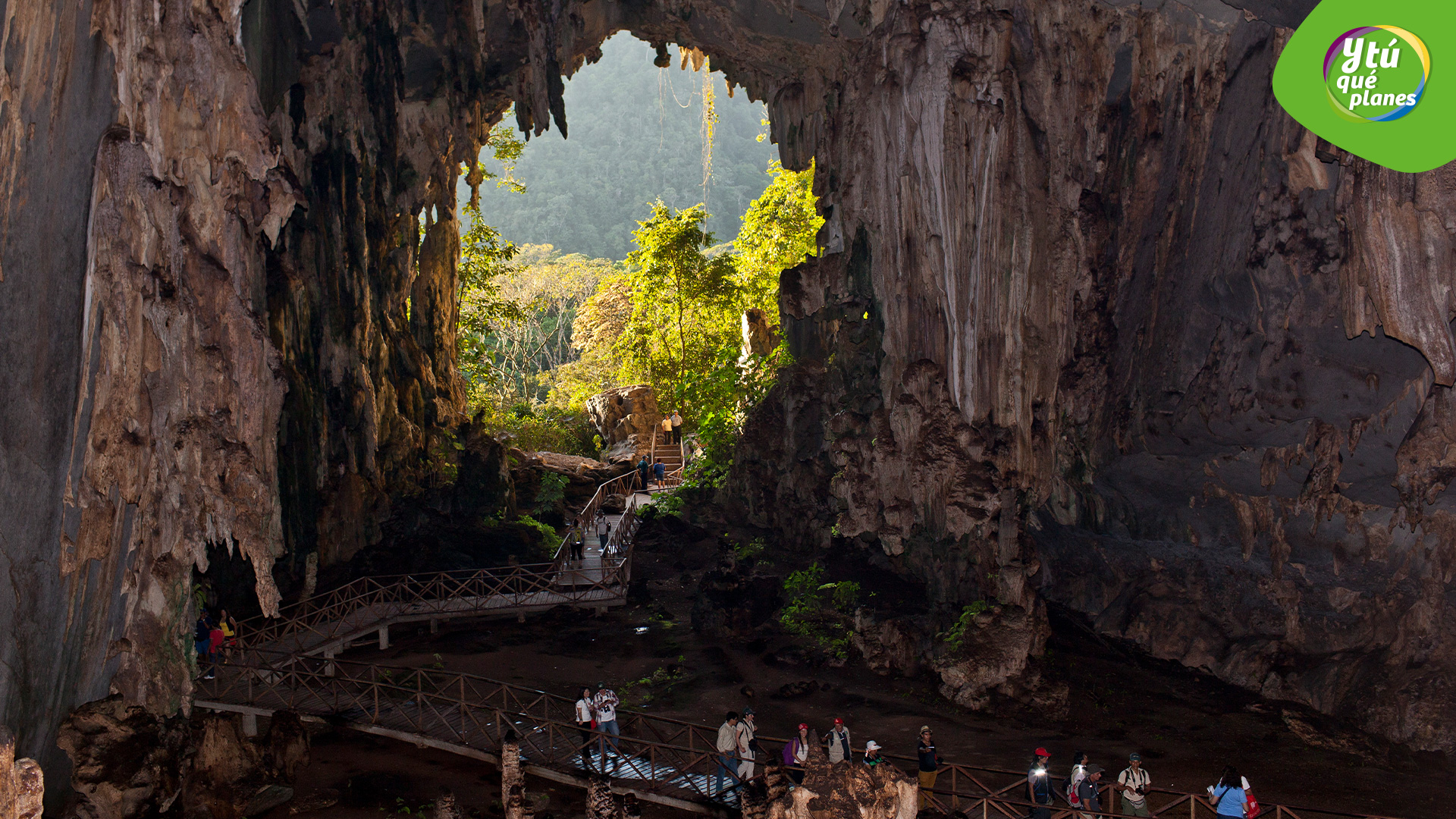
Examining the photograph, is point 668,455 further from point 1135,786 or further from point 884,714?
point 1135,786

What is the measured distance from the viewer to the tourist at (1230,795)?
917 cm

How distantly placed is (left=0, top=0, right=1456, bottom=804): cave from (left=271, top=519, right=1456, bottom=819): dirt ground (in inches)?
42.8

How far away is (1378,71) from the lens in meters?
12.9

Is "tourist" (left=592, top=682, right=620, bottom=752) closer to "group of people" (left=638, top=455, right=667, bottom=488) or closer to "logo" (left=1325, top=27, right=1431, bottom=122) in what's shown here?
"logo" (left=1325, top=27, right=1431, bottom=122)

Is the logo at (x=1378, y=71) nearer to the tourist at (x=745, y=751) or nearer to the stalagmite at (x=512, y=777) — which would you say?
the tourist at (x=745, y=751)

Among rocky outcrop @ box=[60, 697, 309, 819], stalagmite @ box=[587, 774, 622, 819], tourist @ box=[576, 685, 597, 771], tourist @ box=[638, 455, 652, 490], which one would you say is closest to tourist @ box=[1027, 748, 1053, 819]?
stalagmite @ box=[587, 774, 622, 819]

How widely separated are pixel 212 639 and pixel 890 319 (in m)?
12.6

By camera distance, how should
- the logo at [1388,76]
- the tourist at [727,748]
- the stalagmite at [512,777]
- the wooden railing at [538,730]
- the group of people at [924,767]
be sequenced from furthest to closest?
the logo at [1388,76]
the wooden railing at [538,730]
the tourist at [727,748]
the stalagmite at [512,777]
the group of people at [924,767]

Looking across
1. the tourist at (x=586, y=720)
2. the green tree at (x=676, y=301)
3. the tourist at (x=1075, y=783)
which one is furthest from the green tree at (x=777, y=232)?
the tourist at (x=1075, y=783)

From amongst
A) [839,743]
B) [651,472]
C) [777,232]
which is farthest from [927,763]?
[777,232]

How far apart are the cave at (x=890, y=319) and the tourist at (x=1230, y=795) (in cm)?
650

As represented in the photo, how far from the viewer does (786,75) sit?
24.0m

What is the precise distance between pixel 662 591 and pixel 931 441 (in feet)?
29.7

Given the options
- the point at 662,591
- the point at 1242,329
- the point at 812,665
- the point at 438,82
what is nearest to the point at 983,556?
the point at 812,665
